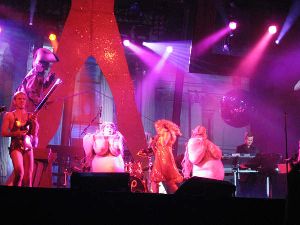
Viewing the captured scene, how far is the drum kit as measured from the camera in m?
8.54

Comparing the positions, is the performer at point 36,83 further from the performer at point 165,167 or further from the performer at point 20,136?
the performer at point 165,167

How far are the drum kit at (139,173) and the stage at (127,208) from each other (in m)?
5.29

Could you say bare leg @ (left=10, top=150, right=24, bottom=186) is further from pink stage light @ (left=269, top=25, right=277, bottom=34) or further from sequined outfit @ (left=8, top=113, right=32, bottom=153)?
pink stage light @ (left=269, top=25, right=277, bottom=34)

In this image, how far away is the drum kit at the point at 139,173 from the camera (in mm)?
8539

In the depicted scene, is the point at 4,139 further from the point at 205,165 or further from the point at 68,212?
the point at 68,212

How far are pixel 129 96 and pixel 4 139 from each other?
788 centimetres

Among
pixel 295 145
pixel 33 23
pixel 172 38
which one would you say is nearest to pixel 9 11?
pixel 33 23

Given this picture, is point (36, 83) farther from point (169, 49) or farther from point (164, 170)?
point (169, 49)

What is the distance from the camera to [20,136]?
22.9ft

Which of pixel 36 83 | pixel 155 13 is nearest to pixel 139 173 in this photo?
pixel 36 83

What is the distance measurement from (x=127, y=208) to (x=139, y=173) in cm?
607

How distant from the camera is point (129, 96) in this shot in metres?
10.3

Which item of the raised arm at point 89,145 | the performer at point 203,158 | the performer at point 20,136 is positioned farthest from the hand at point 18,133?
the performer at point 203,158

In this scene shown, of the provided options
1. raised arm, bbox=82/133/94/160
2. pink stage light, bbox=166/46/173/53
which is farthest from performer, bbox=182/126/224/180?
pink stage light, bbox=166/46/173/53
